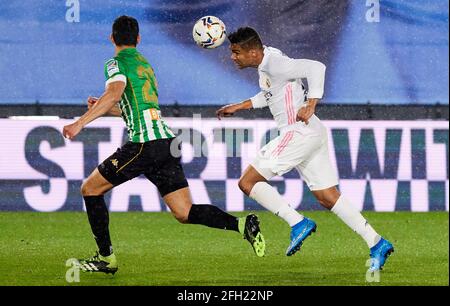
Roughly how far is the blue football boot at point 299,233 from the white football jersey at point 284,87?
72cm

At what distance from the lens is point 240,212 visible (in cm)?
1345

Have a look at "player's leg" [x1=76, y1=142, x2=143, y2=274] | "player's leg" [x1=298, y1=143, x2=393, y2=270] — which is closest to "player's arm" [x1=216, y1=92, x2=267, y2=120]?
"player's leg" [x1=298, y1=143, x2=393, y2=270]

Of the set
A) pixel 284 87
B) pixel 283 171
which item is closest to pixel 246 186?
pixel 283 171

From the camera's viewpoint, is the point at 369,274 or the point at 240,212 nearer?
the point at 369,274

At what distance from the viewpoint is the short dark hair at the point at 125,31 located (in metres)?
8.52

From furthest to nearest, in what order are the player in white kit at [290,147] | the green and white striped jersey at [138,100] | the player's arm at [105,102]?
the player in white kit at [290,147] < the green and white striped jersey at [138,100] < the player's arm at [105,102]

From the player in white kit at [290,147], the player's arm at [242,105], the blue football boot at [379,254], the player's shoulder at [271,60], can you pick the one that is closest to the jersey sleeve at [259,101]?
the player's arm at [242,105]

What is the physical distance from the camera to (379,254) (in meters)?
8.88

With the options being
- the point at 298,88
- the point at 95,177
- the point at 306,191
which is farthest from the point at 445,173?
the point at 95,177

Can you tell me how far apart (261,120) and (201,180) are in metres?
0.96

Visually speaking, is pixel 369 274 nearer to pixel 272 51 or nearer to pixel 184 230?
pixel 272 51

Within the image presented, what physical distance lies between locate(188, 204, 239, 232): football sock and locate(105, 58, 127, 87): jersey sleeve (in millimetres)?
1085

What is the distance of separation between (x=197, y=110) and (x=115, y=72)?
17.6 ft

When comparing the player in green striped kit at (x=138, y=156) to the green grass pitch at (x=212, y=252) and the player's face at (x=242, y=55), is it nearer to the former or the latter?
the green grass pitch at (x=212, y=252)
